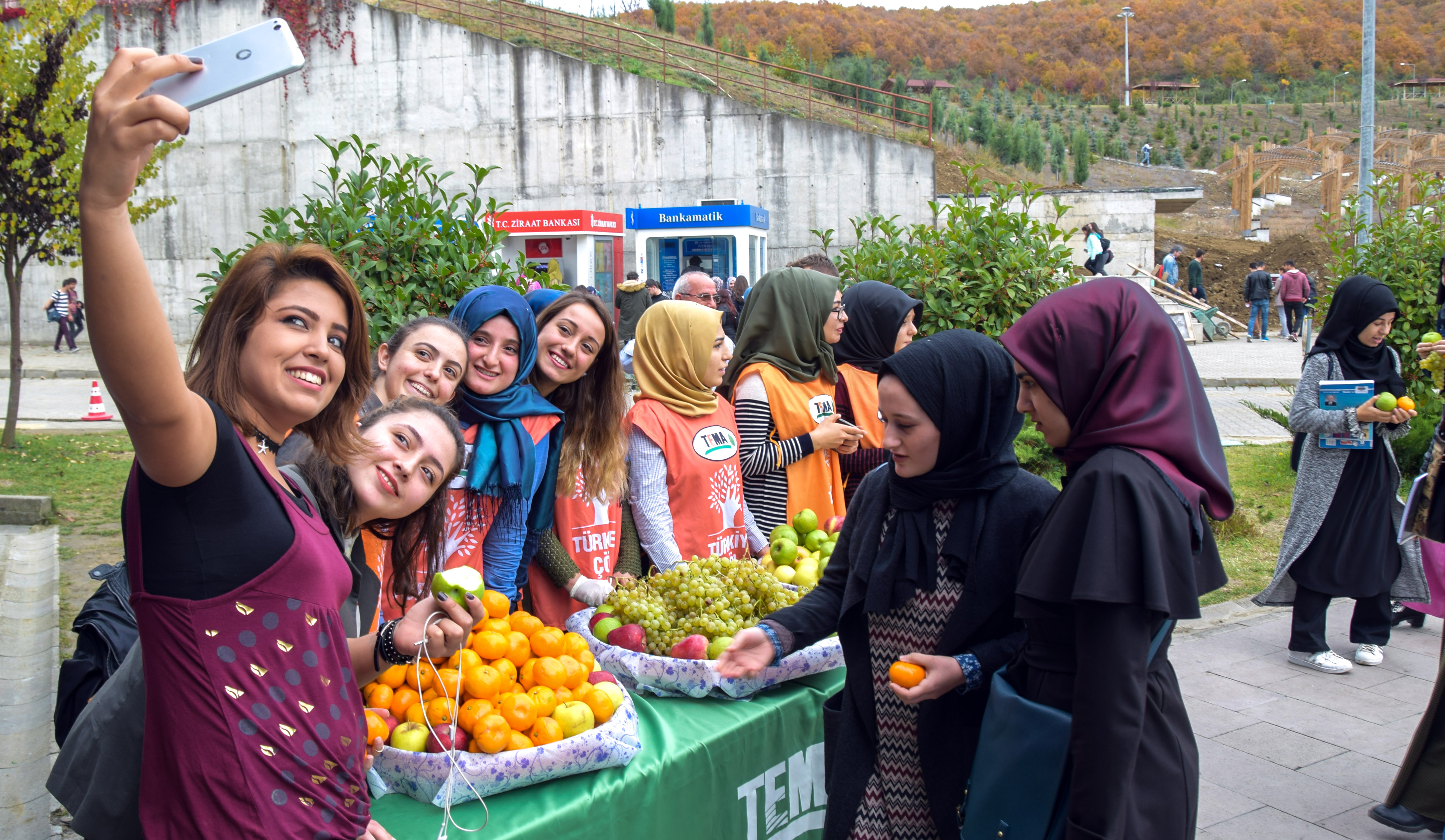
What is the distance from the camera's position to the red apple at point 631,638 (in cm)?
277

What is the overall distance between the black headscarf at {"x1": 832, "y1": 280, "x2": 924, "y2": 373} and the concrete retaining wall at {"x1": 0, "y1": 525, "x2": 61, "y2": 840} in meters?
3.94

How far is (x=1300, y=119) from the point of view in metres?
64.0

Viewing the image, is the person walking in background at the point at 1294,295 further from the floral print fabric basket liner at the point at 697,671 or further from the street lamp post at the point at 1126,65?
the street lamp post at the point at 1126,65

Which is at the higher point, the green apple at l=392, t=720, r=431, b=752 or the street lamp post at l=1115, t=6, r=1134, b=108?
the street lamp post at l=1115, t=6, r=1134, b=108

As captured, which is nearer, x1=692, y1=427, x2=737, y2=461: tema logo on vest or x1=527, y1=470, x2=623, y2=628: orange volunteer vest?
x1=527, y1=470, x2=623, y2=628: orange volunteer vest

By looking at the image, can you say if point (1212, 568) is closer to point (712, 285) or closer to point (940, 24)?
point (712, 285)

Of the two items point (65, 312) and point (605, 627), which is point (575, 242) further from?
point (605, 627)

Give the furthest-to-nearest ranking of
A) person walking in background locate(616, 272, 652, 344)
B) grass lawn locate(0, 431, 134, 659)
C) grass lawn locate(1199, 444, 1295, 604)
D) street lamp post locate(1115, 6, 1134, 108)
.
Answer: street lamp post locate(1115, 6, 1134, 108), person walking in background locate(616, 272, 652, 344), grass lawn locate(1199, 444, 1295, 604), grass lawn locate(0, 431, 134, 659)

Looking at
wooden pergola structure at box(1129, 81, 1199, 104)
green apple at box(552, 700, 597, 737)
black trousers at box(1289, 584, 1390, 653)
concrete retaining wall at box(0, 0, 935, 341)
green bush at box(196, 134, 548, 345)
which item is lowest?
black trousers at box(1289, 584, 1390, 653)

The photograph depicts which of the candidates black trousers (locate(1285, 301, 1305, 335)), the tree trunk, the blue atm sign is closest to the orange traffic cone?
the tree trunk

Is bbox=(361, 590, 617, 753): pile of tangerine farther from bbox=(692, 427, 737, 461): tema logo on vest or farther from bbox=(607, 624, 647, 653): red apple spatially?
bbox=(692, 427, 737, 461): tema logo on vest

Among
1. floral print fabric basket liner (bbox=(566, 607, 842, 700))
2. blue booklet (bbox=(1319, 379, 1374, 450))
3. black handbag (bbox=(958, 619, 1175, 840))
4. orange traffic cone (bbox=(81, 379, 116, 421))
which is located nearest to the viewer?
black handbag (bbox=(958, 619, 1175, 840))

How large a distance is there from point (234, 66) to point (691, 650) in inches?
75.2

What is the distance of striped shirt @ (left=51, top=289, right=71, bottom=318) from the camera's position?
20297 mm
